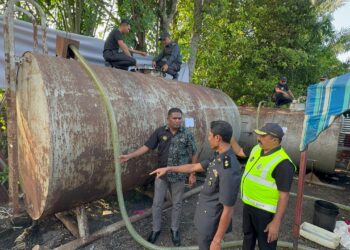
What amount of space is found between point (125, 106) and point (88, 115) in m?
0.65

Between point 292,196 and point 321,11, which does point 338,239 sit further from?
point 321,11

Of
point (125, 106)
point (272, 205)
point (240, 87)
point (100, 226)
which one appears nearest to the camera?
point (272, 205)

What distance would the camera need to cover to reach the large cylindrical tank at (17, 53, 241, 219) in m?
3.54

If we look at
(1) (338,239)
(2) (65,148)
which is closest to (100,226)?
(2) (65,148)

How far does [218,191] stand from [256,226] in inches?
31.2

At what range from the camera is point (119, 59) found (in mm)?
5867

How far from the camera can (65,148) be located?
11.7 feet

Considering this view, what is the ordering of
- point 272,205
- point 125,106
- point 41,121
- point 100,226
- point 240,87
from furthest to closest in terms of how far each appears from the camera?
point 240,87, point 100,226, point 125,106, point 41,121, point 272,205

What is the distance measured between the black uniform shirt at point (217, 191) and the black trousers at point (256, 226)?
572mm

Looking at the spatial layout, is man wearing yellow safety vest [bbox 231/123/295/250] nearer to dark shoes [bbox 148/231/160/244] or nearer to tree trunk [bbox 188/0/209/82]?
dark shoes [bbox 148/231/160/244]

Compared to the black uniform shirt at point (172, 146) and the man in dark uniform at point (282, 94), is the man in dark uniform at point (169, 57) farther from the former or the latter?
the man in dark uniform at point (282, 94)

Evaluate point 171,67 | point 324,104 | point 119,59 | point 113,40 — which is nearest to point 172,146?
point 324,104

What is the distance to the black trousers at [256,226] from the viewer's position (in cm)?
325

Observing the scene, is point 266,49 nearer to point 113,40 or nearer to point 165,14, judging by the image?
point 165,14
